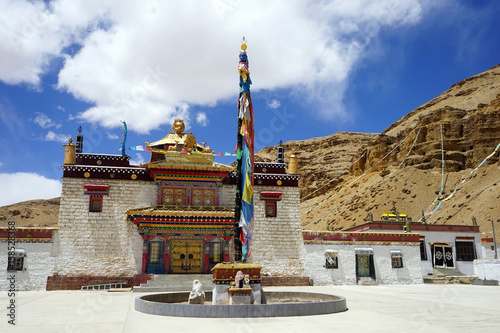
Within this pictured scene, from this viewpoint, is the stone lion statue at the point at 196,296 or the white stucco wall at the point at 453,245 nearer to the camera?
the stone lion statue at the point at 196,296

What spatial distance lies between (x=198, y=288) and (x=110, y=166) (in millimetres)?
16292

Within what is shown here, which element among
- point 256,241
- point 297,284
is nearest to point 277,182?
point 256,241

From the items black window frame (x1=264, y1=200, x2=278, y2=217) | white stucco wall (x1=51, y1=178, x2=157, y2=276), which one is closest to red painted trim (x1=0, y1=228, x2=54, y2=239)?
white stucco wall (x1=51, y1=178, x2=157, y2=276)

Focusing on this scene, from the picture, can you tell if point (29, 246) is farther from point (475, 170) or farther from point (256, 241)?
point (475, 170)

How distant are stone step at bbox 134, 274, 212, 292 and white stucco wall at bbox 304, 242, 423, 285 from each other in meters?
7.32

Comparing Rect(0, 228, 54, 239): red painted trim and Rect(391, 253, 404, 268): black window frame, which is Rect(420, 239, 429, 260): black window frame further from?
Rect(0, 228, 54, 239): red painted trim

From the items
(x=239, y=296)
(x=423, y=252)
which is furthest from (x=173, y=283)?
(x=423, y=252)

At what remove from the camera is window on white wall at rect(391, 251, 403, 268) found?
3002 centimetres

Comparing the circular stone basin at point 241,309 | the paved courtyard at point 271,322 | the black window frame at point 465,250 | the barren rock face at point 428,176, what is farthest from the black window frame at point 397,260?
the barren rock face at point 428,176

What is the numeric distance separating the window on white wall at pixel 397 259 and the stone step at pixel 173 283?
41.6ft

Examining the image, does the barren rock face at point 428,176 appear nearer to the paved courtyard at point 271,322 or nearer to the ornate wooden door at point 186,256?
the ornate wooden door at point 186,256

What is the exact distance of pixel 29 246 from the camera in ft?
84.9

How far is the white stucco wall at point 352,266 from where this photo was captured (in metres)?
29.1

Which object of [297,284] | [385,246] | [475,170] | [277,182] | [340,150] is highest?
[340,150]
